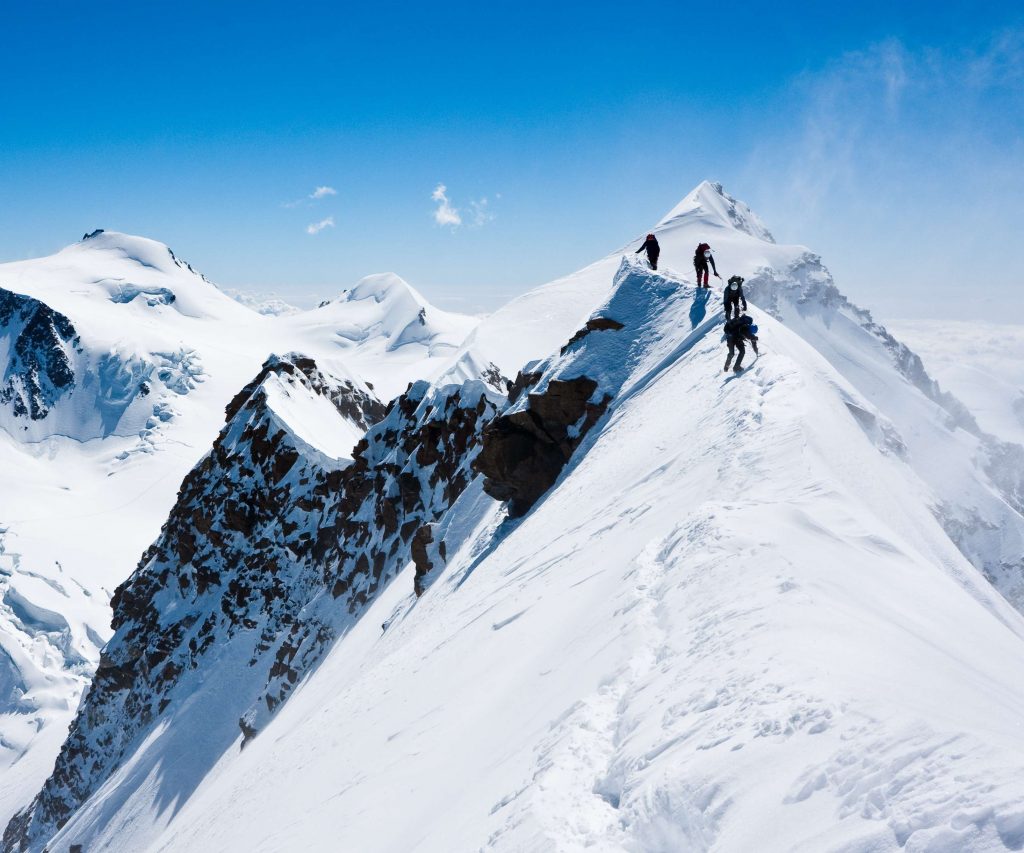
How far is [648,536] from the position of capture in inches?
474

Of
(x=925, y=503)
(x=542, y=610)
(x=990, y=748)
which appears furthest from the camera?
(x=925, y=503)

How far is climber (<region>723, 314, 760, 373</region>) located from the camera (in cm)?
1827

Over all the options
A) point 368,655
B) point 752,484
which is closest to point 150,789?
point 368,655

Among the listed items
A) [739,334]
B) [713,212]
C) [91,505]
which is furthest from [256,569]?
[91,505]

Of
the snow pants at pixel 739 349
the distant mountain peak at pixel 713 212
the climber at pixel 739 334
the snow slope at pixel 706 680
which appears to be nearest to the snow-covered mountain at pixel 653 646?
the snow slope at pixel 706 680

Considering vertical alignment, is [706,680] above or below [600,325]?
below

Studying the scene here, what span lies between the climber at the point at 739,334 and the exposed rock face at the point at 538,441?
7.34m

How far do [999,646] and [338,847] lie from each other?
30.6ft

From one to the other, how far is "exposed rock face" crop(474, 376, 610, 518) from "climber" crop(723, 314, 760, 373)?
734 cm

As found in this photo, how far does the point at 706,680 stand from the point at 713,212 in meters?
118

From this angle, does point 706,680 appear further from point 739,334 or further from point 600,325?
point 600,325

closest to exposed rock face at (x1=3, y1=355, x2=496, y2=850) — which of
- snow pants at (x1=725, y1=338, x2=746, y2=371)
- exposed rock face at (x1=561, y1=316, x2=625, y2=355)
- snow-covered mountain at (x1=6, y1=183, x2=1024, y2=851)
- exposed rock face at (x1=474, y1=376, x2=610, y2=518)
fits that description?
snow-covered mountain at (x1=6, y1=183, x2=1024, y2=851)

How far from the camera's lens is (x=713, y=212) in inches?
4432

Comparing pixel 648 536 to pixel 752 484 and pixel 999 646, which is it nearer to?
pixel 752 484
